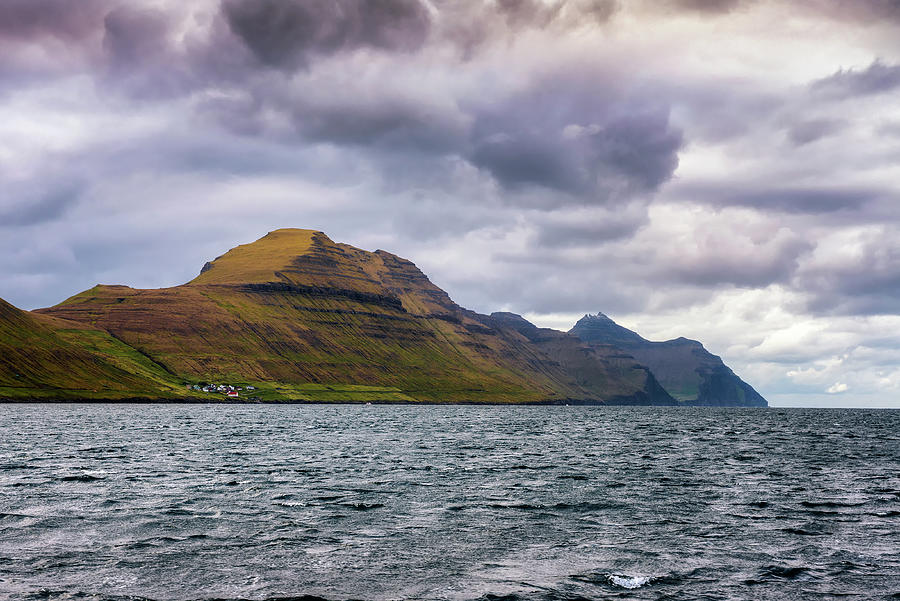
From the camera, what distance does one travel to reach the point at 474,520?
42.2 m

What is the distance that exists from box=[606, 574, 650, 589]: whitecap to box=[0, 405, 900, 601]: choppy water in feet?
0.27

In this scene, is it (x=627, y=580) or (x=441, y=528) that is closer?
(x=627, y=580)

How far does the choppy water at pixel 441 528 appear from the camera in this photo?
91.9 ft

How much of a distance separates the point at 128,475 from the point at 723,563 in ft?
161

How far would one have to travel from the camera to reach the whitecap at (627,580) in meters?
28.2

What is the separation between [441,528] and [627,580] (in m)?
13.2

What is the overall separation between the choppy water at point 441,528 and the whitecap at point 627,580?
82 mm

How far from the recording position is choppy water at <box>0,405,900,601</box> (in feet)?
91.9

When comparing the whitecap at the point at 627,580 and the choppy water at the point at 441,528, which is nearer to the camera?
the choppy water at the point at 441,528

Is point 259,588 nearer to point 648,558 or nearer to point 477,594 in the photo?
point 477,594

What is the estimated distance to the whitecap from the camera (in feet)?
92.5

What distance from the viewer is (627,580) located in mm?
28922

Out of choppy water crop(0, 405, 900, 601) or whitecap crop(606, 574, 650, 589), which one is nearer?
choppy water crop(0, 405, 900, 601)

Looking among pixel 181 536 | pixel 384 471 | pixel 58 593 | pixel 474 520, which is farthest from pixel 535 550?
pixel 384 471
